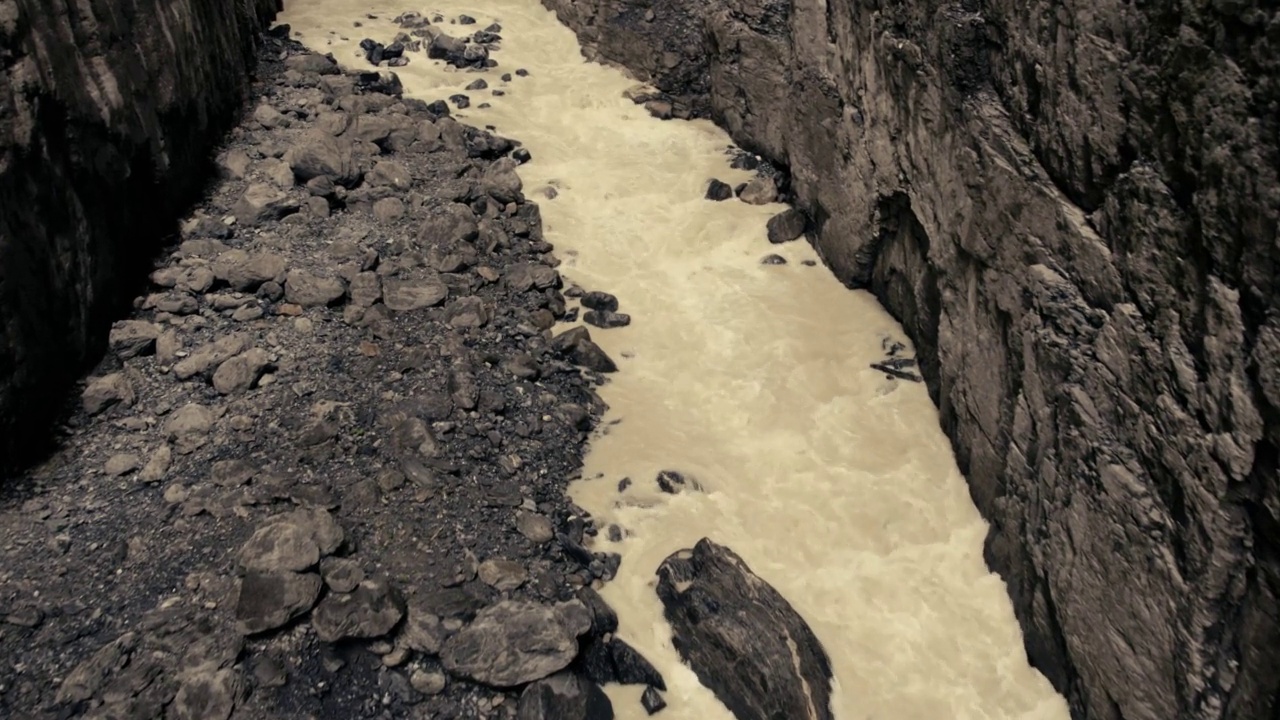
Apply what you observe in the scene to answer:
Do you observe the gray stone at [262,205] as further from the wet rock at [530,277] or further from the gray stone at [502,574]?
the gray stone at [502,574]

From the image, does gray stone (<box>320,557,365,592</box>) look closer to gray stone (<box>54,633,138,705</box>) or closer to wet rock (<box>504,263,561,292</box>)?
gray stone (<box>54,633,138,705</box>)

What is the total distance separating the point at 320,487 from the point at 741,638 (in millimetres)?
2356

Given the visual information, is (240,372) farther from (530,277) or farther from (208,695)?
(530,277)

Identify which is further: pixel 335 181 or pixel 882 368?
pixel 335 181

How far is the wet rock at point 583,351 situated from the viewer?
6.82 m

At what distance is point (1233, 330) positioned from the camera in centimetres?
341

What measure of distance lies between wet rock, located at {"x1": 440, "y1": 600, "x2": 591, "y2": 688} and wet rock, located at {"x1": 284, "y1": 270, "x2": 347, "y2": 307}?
9.13 feet

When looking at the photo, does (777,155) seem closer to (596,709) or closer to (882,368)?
(882,368)

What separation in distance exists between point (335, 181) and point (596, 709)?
5047 millimetres

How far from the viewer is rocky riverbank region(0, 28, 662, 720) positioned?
4449mm

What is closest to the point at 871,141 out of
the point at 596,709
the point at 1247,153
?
the point at 1247,153

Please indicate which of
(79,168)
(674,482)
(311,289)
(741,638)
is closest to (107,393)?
(79,168)

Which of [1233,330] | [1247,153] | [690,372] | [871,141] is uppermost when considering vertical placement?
[1247,153]

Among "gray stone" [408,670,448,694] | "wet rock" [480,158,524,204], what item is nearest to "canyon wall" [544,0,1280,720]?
"gray stone" [408,670,448,694]
